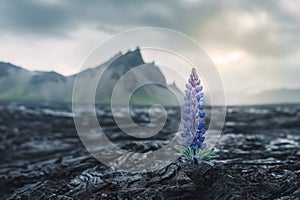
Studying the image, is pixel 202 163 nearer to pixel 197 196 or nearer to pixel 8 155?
pixel 197 196

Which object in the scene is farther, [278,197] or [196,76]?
[196,76]

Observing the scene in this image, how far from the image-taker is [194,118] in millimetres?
4789

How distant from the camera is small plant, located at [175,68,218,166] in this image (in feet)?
15.5

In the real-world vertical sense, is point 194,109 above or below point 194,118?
above

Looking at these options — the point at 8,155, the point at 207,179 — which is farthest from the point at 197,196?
the point at 8,155

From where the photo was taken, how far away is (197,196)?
4469mm

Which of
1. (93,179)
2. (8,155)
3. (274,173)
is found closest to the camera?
(274,173)

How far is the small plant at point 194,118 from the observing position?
4711mm

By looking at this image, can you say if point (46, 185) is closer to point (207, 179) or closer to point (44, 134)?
point (207, 179)

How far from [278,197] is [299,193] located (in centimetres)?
40

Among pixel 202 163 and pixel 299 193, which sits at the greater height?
pixel 202 163

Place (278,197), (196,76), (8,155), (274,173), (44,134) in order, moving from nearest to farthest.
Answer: (278,197), (196,76), (274,173), (8,155), (44,134)

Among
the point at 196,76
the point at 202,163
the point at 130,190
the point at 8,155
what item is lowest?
the point at 8,155

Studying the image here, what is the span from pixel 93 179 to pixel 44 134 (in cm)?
1433
